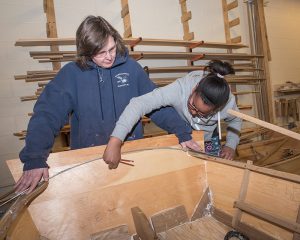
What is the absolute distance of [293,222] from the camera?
40.3 inches

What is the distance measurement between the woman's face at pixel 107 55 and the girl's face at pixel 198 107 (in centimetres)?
47

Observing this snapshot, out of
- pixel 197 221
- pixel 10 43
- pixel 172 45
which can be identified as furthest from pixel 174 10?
pixel 197 221

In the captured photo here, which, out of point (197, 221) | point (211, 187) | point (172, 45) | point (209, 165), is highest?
point (172, 45)

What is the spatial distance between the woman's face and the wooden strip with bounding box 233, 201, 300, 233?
0.91 m

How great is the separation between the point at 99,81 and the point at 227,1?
370 cm

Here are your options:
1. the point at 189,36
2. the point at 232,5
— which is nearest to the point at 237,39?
the point at 232,5

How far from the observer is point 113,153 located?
44.8 inches

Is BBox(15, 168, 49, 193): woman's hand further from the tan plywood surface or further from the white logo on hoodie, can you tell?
the white logo on hoodie

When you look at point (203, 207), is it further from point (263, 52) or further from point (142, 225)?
point (263, 52)

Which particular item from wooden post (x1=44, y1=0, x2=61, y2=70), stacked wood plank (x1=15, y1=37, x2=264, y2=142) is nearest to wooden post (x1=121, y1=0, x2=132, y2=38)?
stacked wood plank (x1=15, y1=37, x2=264, y2=142)

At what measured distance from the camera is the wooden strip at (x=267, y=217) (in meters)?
1.01

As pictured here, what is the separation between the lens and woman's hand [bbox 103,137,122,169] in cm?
113

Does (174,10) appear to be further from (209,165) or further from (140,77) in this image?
(209,165)

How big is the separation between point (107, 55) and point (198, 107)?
55 cm
